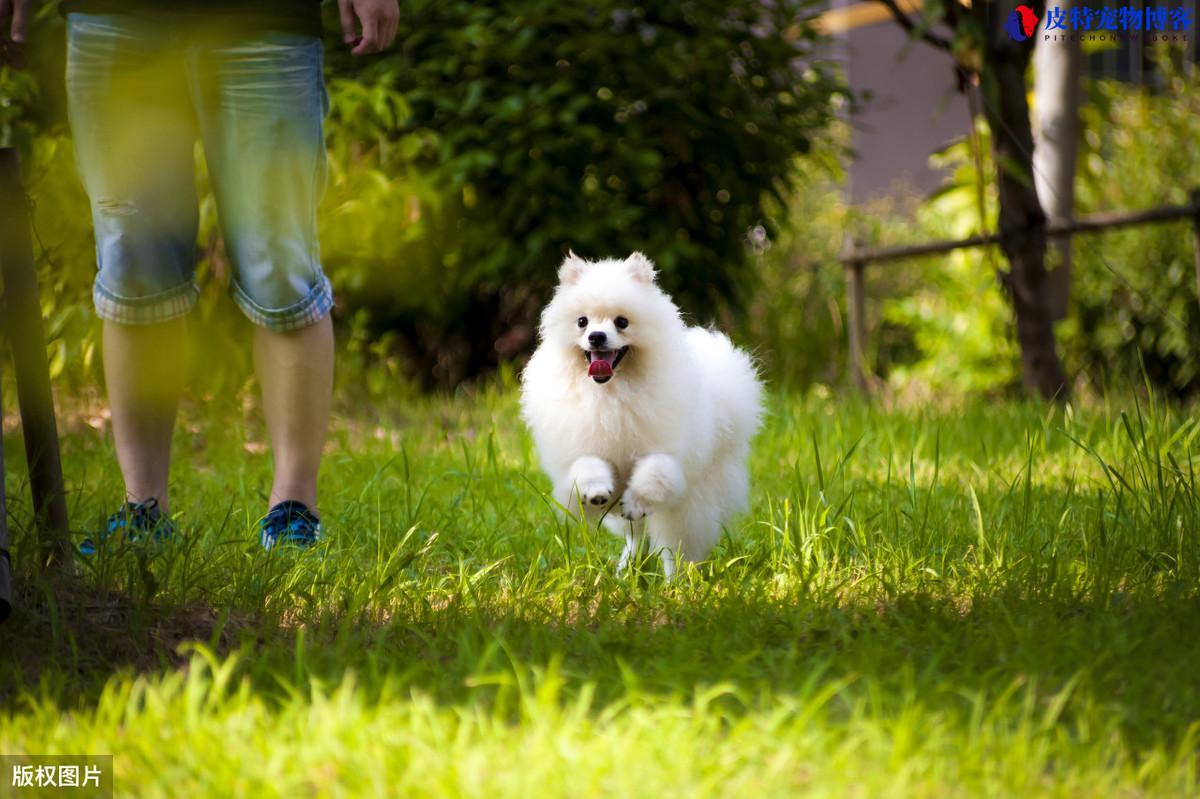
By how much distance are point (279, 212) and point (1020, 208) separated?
3454 mm

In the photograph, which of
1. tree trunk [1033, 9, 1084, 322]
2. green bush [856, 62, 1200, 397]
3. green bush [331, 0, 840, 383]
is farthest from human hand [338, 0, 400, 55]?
green bush [856, 62, 1200, 397]

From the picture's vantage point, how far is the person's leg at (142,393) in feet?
9.82

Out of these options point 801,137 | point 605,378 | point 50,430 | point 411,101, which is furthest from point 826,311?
point 50,430

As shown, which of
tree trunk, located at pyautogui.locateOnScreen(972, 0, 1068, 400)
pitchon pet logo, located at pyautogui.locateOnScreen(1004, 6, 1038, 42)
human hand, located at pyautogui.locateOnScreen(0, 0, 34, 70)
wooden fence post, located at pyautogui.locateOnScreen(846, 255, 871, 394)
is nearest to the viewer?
human hand, located at pyautogui.locateOnScreen(0, 0, 34, 70)

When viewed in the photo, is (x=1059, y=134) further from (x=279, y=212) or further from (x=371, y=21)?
(x=279, y=212)

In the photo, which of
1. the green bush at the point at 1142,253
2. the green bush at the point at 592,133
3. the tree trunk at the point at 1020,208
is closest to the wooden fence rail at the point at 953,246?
the tree trunk at the point at 1020,208

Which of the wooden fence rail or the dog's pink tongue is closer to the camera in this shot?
the dog's pink tongue

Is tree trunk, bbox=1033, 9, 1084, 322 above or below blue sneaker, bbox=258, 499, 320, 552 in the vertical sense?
above

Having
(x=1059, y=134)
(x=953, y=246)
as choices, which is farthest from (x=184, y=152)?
(x=1059, y=134)

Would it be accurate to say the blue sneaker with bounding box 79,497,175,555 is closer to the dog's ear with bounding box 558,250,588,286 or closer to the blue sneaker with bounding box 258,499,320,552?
the blue sneaker with bounding box 258,499,320,552

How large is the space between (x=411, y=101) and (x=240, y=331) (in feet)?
4.38

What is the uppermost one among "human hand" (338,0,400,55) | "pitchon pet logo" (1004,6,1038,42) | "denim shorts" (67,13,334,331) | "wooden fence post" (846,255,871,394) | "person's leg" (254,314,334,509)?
"pitchon pet logo" (1004,6,1038,42)

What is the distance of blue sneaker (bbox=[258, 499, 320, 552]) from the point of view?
9.73 feet

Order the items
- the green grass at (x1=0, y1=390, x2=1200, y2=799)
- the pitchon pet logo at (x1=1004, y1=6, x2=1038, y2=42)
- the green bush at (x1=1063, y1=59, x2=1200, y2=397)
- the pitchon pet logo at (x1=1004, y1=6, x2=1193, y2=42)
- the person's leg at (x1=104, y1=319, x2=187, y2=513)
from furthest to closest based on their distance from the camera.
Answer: the green bush at (x1=1063, y1=59, x2=1200, y2=397), the pitchon pet logo at (x1=1004, y1=6, x2=1038, y2=42), the pitchon pet logo at (x1=1004, y1=6, x2=1193, y2=42), the person's leg at (x1=104, y1=319, x2=187, y2=513), the green grass at (x1=0, y1=390, x2=1200, y2=799)
